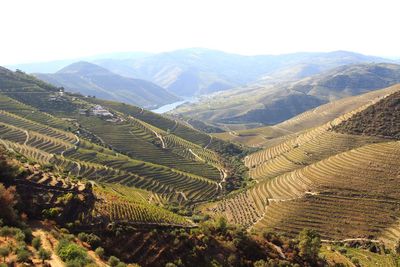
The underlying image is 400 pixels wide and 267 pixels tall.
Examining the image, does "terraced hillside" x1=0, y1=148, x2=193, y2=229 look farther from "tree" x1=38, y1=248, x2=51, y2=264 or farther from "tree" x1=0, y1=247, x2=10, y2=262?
"tree" x1=0, y1=247, x2=10, y2=262

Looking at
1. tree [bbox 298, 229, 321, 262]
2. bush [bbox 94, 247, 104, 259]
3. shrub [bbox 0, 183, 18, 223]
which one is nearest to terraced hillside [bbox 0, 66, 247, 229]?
tree [bbox 298, 229, 321, 262]

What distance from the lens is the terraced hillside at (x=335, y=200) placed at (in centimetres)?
8669

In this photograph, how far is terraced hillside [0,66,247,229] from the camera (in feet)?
365

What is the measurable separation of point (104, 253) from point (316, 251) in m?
31.1

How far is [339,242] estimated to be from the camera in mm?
82500

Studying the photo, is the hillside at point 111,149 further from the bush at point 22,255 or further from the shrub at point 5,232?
the bush at point 22,255

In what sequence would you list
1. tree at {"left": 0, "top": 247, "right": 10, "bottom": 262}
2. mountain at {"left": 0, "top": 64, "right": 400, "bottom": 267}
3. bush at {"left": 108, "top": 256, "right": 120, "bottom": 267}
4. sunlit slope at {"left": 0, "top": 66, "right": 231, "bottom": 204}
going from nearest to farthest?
tree at {"left": 0, "top": 247, "right": 10, "bottom": 262} < bush at {"left": 108, "top": 256, "right": 120, "bottom": 267} < mountain at {"left": 0, "top": 64, "right": 400, "bottom": 267} < sunlit slope at {"left": 0, "top": 66, "right": 231, "bottom": 204}

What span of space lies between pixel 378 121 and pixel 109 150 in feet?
295

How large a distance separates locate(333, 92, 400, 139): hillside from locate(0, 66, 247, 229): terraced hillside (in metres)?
45.5

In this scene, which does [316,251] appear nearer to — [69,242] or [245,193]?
[69,242]

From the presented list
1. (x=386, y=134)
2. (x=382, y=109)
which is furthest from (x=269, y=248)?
(x=382, y=109)

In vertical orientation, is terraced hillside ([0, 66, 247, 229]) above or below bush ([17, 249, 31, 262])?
below

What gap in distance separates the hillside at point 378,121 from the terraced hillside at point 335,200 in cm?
440

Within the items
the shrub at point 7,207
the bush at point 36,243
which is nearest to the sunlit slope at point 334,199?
the shrub at point 7,207
